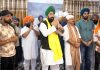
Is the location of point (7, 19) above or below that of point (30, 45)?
above

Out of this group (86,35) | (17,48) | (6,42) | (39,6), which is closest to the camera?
(6,42)

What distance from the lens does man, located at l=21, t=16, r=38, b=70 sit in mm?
8445

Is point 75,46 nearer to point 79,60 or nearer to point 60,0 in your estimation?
point 79,60

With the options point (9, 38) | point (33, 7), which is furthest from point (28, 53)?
point (33, 7)

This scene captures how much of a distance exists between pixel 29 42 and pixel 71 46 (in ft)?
4.04

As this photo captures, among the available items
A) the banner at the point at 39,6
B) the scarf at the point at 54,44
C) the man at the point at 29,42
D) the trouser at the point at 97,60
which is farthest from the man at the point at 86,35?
the banner at the point at 39,6

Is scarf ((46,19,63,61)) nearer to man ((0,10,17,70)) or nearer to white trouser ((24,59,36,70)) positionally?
man ((0,10,17,70))

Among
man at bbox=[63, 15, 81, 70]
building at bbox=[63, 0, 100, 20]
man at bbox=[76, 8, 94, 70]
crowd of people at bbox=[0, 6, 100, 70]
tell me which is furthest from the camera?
building at bbox=[63, 0, 100, 20]

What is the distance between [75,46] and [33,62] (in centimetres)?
139

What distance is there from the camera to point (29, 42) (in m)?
8.59

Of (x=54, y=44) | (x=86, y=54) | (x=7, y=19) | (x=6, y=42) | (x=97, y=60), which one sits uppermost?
(x=7, y=19)

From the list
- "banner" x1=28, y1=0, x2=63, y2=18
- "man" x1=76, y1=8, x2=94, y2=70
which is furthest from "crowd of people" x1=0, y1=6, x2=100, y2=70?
"banner" x1=28, y1=0, x2=63, y2=18

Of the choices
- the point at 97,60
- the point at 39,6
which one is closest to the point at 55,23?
the point at 97,60

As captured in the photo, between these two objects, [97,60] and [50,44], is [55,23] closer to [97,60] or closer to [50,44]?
[50,44]
